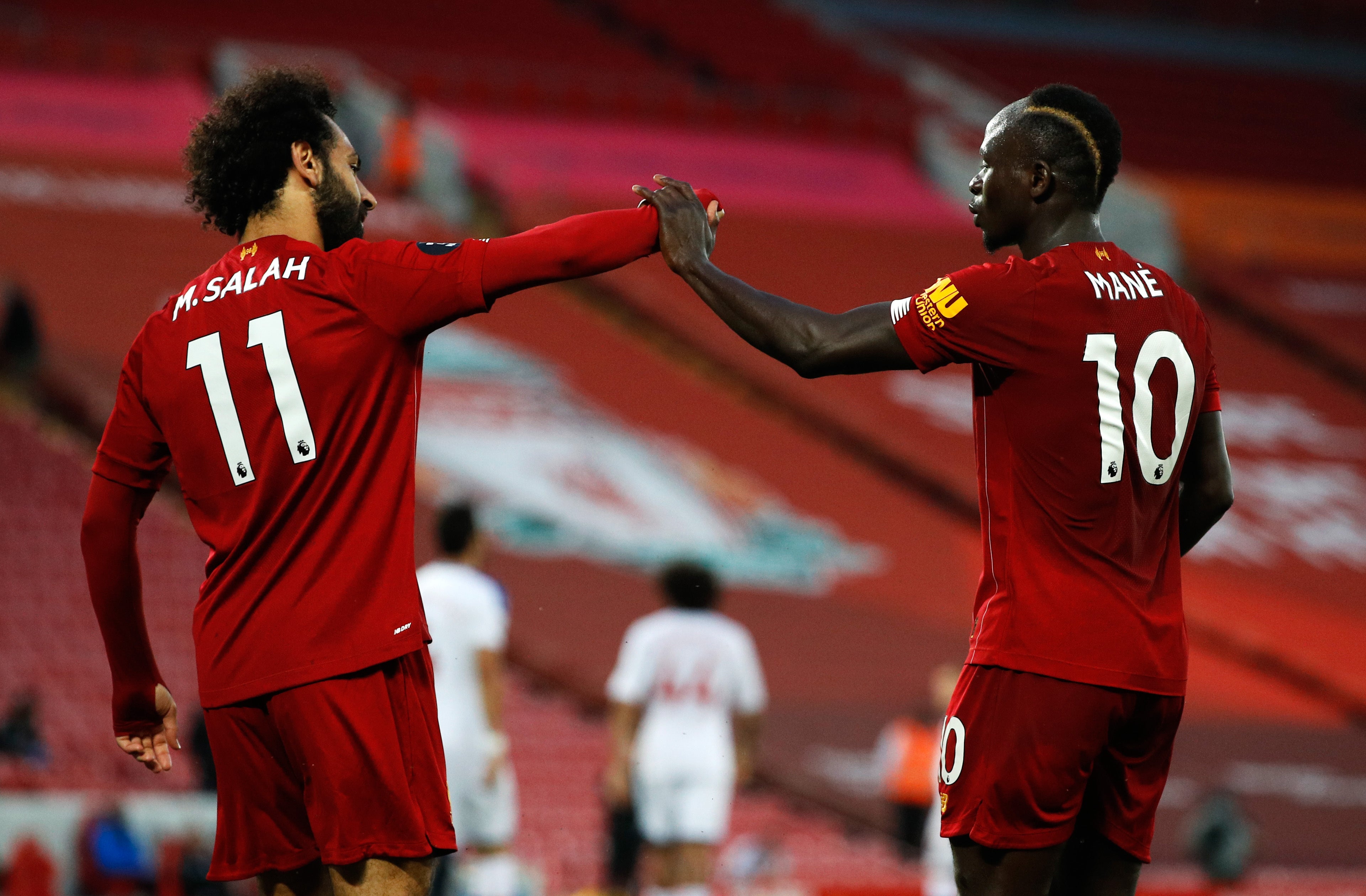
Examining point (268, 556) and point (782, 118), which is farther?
point (782, 118)

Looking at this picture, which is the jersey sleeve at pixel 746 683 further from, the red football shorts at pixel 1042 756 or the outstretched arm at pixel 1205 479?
the red football shorts at pixel 1042 756

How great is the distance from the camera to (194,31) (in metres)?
18.8

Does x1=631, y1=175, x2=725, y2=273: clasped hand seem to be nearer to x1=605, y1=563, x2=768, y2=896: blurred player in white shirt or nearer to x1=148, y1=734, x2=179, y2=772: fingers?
x1=148, y1=734, x2=179, y2=772: fingers

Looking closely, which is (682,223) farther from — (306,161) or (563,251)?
(306,161)

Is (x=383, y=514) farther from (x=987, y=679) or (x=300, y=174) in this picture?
(x=987, y=679)

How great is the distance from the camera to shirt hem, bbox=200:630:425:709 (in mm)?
2867

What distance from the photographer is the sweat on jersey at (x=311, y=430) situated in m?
2.89

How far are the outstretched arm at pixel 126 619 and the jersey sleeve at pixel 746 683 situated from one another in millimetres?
3560

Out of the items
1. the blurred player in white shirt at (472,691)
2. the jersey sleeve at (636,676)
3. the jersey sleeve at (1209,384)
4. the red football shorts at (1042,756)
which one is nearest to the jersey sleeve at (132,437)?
the red football shorts at (1042,756)

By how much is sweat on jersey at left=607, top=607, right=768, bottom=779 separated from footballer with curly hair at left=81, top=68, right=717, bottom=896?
12.2ft

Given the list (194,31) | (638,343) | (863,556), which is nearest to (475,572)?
(863,556)

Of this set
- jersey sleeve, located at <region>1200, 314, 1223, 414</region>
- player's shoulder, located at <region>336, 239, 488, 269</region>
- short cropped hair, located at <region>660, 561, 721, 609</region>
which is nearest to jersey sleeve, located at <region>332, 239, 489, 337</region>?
player's shoulder, located at <region>336, 239, 488, 269</region>

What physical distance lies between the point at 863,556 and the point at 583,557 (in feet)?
8.41

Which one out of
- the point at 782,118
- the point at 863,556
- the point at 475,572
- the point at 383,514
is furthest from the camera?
the point at 782,118
